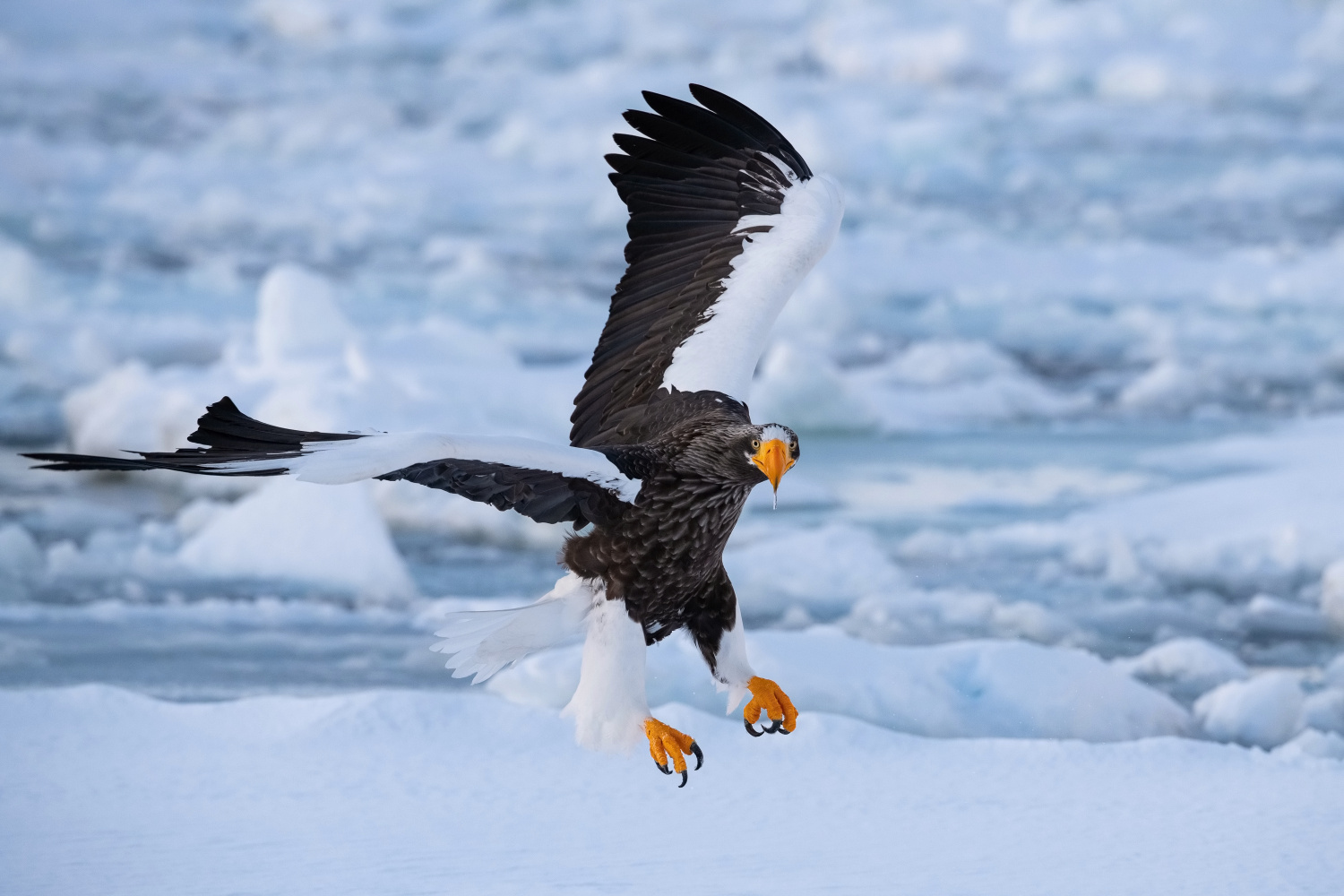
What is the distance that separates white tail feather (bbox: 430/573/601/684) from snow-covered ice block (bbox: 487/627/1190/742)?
137cm

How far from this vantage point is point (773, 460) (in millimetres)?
3152

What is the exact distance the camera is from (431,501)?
7.23 meters

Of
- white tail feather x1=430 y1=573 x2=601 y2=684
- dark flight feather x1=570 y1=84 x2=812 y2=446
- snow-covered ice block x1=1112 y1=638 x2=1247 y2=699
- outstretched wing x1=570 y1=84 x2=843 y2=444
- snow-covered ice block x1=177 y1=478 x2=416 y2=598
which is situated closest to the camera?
white tail feather x1=430 y1=573 x2=601 y2=684

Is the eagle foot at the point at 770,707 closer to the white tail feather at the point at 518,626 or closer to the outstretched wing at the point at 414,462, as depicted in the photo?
the white tail feather at the point at 518,626

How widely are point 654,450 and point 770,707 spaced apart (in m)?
0.67

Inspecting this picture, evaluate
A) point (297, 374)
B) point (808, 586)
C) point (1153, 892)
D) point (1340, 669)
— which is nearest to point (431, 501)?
point (297, 374)

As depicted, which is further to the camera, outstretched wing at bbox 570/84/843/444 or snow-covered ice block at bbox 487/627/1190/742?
snow-covered ice block at bbox 487/627/1190/742

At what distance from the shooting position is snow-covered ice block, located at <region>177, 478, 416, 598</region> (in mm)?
6148

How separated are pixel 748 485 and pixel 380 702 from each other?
5.36 feet

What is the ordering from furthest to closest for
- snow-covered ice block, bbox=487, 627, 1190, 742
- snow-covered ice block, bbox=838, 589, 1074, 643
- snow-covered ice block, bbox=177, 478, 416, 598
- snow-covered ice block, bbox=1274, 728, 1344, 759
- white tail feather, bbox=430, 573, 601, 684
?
snow-covered ice block, bbox=177, 478, 416, 598
snow-covered ice block, bbox=838, 589, 1074, 643
snow-covered ice block, bbox=487, 627, 1190, 742
snow-covered ice block, bbox=1274, 728, 1344, 759
white tail feather, bbox=430, 573, 601, 684

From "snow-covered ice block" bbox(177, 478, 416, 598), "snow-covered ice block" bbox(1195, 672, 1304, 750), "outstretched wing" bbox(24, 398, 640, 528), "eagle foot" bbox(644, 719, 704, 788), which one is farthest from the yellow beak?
"snow-covered ice block" bbox(177, 478, 416, 598)

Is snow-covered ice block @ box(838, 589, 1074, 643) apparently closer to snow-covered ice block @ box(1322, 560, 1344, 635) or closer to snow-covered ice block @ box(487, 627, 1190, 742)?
snow-covered ice block @ box(487, 627, 1190, 742)

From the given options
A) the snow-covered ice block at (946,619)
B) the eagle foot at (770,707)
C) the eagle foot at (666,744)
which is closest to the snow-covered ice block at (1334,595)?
the snow-covered ice block at (946,619)

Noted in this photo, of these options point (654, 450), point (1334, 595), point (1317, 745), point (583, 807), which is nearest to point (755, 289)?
point (654, 450)
